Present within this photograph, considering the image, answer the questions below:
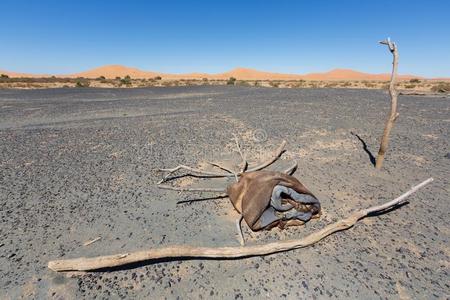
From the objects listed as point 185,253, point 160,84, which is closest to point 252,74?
point 160,84

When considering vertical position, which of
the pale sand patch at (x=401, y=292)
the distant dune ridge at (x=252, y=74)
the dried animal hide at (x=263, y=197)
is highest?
the distant dune ridge at (x=252, y=74)

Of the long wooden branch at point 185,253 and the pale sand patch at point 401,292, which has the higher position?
the long wooden branch at point 185,253

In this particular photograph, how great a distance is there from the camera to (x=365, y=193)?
16.2 feet

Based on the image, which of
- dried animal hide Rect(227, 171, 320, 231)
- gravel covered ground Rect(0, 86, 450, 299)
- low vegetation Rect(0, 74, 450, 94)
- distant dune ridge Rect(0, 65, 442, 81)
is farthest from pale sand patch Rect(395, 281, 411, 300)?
distant dune ridge Rect(0, 65, 442, 81)

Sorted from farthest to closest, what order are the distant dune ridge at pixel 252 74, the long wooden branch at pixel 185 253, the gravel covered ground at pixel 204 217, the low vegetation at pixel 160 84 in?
the distant dune ridge at pixel 252 74 → the low vegetation at pixel 160 84 → the gravel covered ground at pixel 204 217 → the long wooden branch at pixel 185 253

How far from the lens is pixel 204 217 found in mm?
4191

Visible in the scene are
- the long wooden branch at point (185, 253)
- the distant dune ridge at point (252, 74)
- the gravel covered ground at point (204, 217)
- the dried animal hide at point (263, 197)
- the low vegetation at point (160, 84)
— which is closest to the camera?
the long wooden branch at point (185, 253)

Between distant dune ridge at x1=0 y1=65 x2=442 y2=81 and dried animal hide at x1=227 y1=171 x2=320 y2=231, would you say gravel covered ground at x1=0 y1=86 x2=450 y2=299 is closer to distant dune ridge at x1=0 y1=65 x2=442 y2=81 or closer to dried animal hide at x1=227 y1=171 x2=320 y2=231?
dried animal hide at x1=227 y1=171 x2=320 y2=231

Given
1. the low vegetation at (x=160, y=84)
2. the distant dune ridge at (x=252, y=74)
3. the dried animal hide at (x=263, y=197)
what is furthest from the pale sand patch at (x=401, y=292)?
the distant dune ridge at (x=252, y=74)

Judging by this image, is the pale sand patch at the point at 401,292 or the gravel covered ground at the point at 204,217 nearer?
the pale sand patch at the point at 401,292

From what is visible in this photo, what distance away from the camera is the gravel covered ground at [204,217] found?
9.44ft

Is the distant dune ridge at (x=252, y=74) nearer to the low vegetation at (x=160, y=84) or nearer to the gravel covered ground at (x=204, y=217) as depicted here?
the low vegetation at (x=160, y=84)

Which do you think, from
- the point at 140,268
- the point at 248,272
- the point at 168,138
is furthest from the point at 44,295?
the point at 168,138

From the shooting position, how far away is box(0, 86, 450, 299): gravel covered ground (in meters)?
2.88
